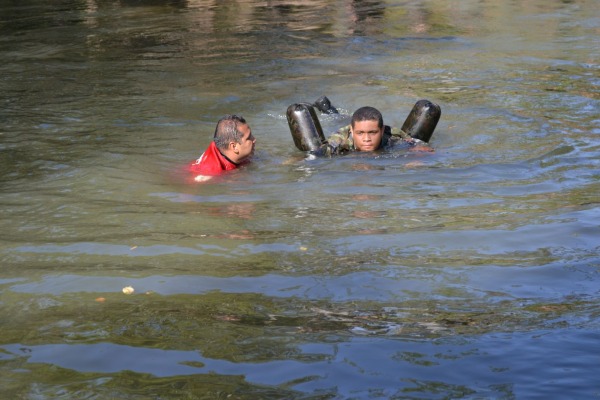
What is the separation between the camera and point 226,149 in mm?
8484

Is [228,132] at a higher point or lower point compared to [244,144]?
higher

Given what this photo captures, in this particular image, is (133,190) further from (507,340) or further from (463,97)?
(463,97)

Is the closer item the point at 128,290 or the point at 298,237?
the point at 128,290

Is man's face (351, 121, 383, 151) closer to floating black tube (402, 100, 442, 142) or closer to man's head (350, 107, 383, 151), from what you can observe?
man's head (350, 107, 383, 151)

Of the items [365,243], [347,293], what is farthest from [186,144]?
[347,293]

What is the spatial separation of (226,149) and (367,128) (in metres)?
1.39

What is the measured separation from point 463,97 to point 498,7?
9.40 meters

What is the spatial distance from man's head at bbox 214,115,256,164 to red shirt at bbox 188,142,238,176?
10 centimetres

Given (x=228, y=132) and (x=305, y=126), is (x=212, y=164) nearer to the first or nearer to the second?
(x=228, y=132)

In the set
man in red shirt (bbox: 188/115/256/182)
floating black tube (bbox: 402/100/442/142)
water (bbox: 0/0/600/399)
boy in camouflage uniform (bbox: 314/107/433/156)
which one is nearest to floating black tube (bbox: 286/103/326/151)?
boy in camouflage uniform (bbox: 314/107/433/156)

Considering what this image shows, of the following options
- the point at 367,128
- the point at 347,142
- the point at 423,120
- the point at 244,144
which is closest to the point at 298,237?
the point at 244,144

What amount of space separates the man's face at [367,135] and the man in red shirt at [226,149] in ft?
3.44

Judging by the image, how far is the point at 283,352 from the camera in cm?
426

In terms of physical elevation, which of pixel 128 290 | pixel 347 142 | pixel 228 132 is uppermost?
pixel 228 132
